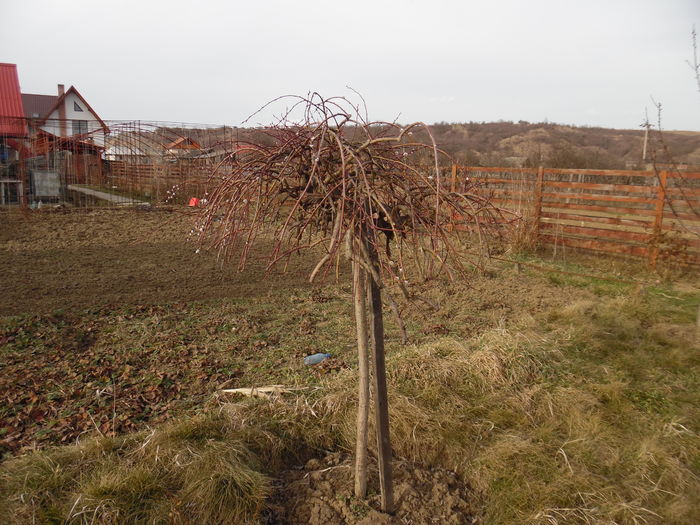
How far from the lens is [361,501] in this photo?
7.67 feet

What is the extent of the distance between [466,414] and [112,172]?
61.3ft

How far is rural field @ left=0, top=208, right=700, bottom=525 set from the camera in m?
2.32

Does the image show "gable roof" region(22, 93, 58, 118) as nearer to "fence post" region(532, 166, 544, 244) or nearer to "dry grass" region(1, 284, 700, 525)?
"fence post" region(532, 166, 544, 244)

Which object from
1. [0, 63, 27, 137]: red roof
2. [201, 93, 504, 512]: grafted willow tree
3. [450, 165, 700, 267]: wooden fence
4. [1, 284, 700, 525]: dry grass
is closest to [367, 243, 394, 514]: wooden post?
[201, 93, 504, 512]: grafted willow tree

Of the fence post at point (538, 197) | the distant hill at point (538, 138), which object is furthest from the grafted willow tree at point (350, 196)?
the distant hill at point (538, 138)

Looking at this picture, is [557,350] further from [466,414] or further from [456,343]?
[466,414]

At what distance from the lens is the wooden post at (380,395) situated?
86.1 inches

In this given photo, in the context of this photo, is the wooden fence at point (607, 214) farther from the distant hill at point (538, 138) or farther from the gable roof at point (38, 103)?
the gable roof at point (38, 103)

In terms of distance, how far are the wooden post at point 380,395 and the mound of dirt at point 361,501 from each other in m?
0.10

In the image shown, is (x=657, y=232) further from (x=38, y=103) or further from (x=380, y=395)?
(x=38, y=103)

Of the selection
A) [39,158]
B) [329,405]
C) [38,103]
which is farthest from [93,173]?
[38,103]

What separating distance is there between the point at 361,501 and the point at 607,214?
27.2ft

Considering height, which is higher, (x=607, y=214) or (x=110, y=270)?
(x=607, y=214)

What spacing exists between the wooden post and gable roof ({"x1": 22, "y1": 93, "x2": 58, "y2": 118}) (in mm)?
43638
